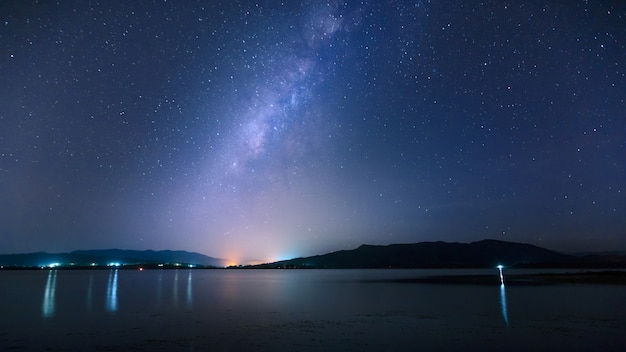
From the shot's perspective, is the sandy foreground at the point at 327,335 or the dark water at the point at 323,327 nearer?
the sandy foreground at the point at 327,335

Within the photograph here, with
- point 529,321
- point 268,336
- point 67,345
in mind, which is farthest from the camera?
point 529,321

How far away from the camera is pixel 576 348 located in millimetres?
19938

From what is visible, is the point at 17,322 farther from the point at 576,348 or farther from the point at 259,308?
the point at 576,348

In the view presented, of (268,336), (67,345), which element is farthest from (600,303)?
(67,345)

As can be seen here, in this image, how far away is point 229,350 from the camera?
20.0 meters

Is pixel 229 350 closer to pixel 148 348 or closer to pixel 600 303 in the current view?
pixel 148 348

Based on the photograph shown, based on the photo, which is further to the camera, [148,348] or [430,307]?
[430,307]

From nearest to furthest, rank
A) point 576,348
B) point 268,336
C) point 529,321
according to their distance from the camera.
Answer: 1. point 576,348
2. point 268,336
3. point 529,321

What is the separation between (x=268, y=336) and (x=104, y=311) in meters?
19.5

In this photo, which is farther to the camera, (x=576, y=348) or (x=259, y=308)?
(x=259, y=308)

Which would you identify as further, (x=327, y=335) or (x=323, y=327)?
(x=323, y=327)

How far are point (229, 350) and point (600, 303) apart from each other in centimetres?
3345

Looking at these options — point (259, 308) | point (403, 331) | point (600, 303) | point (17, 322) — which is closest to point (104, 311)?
point (17, 322)

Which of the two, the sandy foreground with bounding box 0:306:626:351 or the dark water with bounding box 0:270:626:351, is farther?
the dark water with bounding box 0:270:626:351
